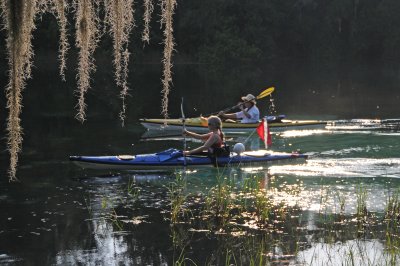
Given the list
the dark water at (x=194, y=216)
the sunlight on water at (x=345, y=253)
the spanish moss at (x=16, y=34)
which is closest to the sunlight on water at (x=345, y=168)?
the dark water at (x=194, y=216)

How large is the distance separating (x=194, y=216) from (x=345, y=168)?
431 cm

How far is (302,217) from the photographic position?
9227 mm

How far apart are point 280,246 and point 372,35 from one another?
175ft

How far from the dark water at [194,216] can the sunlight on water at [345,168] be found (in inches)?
0.7

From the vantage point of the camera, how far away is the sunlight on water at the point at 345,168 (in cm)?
1218

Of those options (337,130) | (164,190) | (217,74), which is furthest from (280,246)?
(217,74)

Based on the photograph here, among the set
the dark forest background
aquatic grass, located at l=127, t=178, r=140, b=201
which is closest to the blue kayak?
aquatic grass, located at l=127, t=178, r=140, b=201

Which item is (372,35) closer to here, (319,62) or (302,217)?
(319,62)

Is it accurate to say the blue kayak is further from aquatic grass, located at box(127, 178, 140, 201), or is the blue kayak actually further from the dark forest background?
the dark forest background

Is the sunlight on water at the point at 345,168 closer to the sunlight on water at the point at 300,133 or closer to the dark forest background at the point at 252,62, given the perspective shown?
the sunlight on water at the point at 300,133

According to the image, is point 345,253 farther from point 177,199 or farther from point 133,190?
point 133,190

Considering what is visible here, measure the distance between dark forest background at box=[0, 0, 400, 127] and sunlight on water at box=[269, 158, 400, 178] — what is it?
8587mm

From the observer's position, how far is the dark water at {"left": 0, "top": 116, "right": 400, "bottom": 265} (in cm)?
781

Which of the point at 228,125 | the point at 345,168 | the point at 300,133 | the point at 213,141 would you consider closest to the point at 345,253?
the point at 213,141
